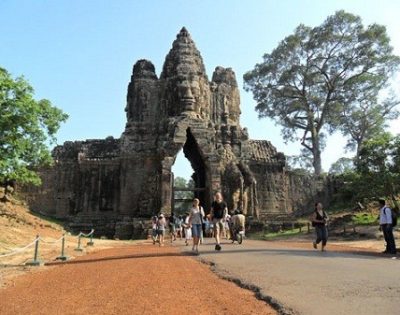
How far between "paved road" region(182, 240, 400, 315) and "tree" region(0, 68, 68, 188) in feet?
43.6

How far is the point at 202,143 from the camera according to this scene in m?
29.8

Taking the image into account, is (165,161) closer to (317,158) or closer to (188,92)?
(188,92)

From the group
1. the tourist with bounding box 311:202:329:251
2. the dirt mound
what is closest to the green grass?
the tourist with bounding box 311:202:329:251

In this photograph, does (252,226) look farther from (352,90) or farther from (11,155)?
(352,90)

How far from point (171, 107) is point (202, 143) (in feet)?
13.6

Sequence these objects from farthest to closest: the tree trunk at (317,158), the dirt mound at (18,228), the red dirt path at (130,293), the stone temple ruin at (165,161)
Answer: the tree trunk at (317,158)
the stone temple ruin at (165,161)
the dirt mound at (18,228)
the red dirt path at (130,293)

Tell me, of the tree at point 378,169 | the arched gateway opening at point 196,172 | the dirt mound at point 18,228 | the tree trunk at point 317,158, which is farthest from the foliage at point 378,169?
the tree trunk at point 317,158

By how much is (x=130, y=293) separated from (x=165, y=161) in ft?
72.5

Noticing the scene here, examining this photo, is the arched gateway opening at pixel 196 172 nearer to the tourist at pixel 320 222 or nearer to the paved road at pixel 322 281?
the tourist at pixel 320 222

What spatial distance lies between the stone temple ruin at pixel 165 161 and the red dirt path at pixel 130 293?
18468 mm

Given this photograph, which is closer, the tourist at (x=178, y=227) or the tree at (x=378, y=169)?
the tree at (x=378, y=169)

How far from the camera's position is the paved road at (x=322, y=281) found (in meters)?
5.17

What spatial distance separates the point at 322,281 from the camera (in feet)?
22.5

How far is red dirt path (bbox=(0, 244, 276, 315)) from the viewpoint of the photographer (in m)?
5.67
